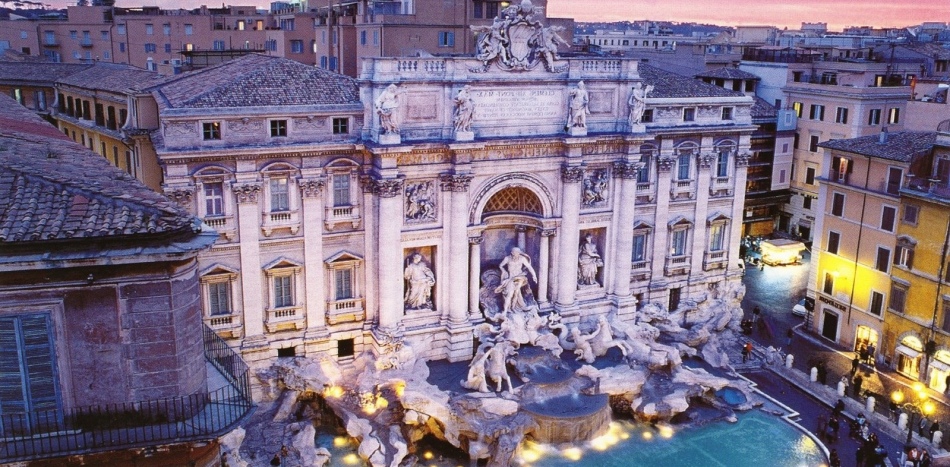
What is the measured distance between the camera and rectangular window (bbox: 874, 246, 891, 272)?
124 feet

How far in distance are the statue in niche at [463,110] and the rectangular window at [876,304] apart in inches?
792

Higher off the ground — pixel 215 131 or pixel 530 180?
pixel 215 131

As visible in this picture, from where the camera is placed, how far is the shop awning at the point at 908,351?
3617 centimetres

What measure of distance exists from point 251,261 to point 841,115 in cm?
4133

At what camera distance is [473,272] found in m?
35.2

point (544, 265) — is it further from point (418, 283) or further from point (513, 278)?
point (418, 283)

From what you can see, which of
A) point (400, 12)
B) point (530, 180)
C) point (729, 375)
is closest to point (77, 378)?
point (530, 180)

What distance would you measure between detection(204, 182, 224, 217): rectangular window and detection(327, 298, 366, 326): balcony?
574 cm

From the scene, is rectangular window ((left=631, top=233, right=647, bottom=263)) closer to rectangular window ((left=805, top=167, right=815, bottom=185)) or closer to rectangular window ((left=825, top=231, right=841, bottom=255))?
rectangular window ((left=825, top=231, right=841, bottom=255))

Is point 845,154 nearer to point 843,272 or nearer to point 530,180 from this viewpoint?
point 843,272

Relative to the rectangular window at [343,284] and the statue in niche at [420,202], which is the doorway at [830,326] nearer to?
the statue in niche at [420,202]

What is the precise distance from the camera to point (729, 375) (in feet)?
120

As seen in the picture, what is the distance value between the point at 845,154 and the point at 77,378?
3569 cm

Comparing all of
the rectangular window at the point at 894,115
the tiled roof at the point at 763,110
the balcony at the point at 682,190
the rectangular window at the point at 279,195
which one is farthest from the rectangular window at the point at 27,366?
the rectangular window at the point at 894,115
